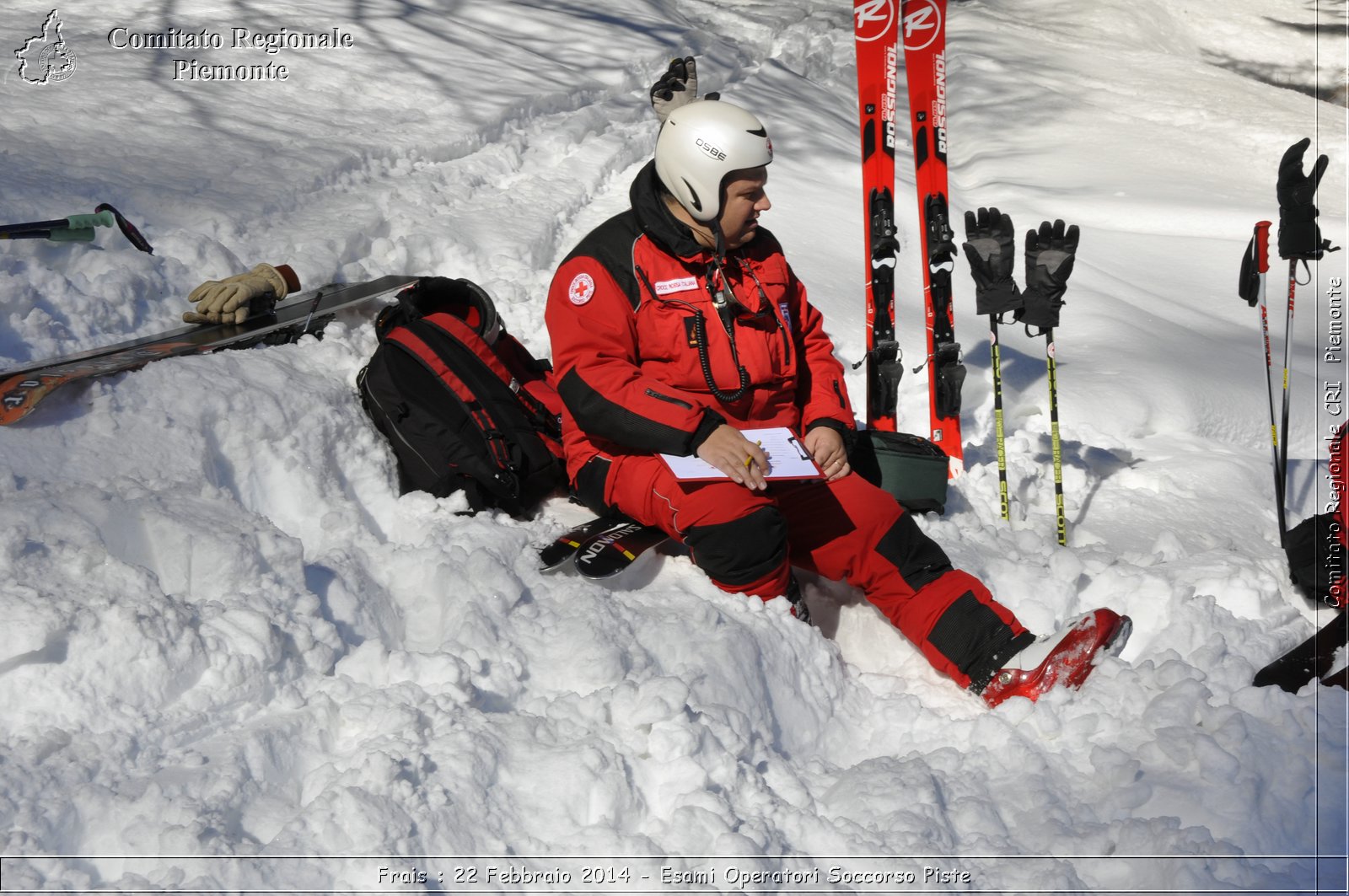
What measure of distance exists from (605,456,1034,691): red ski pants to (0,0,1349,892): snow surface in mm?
111

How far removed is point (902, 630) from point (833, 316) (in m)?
2.40

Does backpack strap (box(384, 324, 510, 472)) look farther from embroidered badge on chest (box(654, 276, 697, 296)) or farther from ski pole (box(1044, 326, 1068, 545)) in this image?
ski pole (box(1044, 326, 1068, 545))

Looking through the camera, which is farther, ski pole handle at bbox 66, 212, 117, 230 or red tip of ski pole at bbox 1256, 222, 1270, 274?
red tip of ski pole at bbox 1256, 222, 1270, 274

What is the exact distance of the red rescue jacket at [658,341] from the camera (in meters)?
3.22

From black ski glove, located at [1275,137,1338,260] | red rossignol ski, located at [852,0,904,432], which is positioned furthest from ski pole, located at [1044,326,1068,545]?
black ski glove, located at [1275,137,1338,260]

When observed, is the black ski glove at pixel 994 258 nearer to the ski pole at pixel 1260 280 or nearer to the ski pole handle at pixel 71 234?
the ski pole at pixel 1260 280

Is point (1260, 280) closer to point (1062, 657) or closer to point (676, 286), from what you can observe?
point (1062, 657)

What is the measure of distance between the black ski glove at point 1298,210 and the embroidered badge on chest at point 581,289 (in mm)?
2496

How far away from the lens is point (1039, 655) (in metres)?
2.90

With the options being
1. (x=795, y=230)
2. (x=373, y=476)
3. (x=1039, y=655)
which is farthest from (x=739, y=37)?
(x=1039, y=655)

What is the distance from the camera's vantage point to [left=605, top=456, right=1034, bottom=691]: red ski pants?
10.1 ft

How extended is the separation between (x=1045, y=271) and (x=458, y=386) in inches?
86.5

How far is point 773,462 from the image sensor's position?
3.18 m

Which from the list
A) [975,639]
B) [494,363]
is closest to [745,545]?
[975,639]
